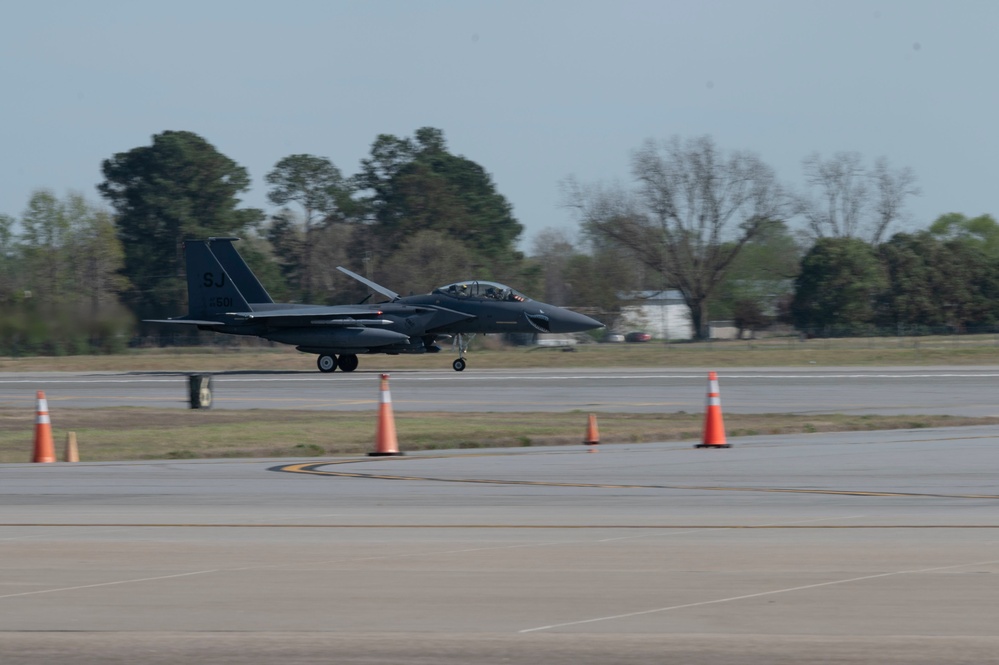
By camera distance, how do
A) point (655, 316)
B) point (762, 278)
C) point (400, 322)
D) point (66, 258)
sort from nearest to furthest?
point (400, 322), point (66, 258), point (655, 316), point (762, 278)

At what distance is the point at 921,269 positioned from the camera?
85.3 meters

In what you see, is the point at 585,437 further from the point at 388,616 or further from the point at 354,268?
the point at 354,268

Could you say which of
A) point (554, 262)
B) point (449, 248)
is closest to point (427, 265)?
point (449, 248)

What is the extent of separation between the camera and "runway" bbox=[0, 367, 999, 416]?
90.3ft

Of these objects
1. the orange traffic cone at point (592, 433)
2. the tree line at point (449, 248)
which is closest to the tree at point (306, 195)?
the tree line at point (449, 248)

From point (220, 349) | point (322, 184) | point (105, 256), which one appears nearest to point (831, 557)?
point (220, 349)

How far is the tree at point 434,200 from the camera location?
91.4m

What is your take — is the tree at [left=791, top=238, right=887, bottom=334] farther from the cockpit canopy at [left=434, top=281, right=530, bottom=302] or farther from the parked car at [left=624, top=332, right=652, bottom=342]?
the cockpit canopy at [left=434, top=281, right=530, bottom=302]

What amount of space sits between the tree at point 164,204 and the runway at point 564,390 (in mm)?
43653

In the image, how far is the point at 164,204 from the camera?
283ft

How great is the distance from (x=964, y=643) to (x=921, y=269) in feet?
274

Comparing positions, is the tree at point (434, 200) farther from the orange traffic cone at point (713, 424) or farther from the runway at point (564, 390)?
the orange traffic cone at point (713, 424)

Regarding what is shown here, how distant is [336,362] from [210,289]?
5.26 metres

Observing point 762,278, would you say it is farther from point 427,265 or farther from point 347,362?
point 347,362
